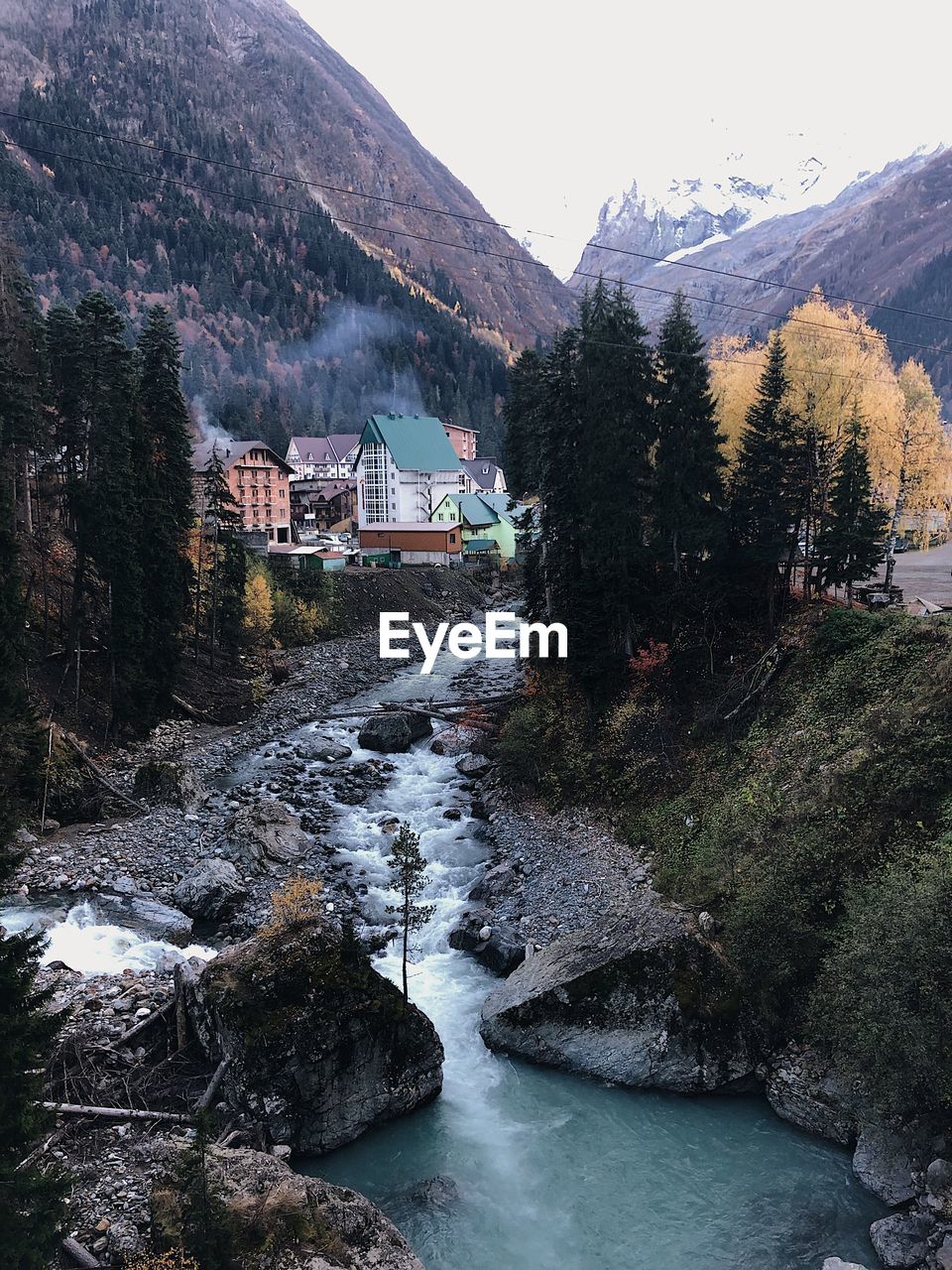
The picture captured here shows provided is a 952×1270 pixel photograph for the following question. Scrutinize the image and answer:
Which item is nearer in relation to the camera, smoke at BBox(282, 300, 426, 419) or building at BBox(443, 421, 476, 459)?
building at BBox(443, 421, 476, 459)

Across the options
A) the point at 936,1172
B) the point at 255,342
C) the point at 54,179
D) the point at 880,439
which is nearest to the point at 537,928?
the point at 936,1172

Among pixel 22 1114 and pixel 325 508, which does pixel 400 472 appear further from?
pixel 22 1114

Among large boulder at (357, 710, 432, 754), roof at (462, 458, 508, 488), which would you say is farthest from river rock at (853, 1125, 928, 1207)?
roof at (462, 458, 508, 488)

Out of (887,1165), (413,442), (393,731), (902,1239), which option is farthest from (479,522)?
(902,1239)

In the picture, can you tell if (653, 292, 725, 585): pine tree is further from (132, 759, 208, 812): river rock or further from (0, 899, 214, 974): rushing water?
(0, 899, 214, 974): rushing water

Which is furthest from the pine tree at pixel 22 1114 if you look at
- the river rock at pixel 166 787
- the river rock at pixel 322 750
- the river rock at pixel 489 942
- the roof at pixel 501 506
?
the roof at pixel 501 506

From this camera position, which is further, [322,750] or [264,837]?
[322,750]
